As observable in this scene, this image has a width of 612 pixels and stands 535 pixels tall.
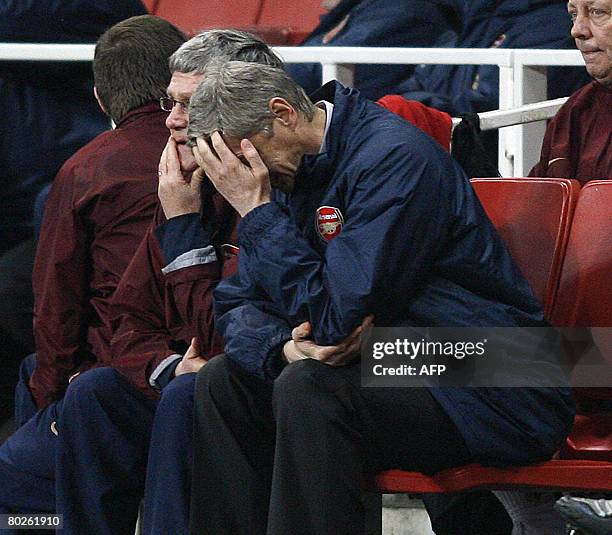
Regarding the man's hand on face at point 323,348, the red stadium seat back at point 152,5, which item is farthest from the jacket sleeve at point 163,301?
the red stadium seat back at point 152,5

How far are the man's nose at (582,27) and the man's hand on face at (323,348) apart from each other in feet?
2.91

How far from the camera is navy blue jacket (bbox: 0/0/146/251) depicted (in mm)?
3994

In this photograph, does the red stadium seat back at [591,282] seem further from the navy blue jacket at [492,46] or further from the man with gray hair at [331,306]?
the navy blue jacket at [492,46]

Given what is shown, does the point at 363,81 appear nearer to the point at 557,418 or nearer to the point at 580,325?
the point at 580,325

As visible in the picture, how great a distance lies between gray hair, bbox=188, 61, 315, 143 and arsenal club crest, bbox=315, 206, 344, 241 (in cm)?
15

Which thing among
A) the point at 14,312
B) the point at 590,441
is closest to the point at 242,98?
the point at 590,441

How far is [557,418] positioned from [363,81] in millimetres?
1905

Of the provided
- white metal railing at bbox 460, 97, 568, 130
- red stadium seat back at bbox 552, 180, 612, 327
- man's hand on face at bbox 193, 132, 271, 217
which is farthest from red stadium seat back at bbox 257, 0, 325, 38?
man's hand on face at bbox 193, 132, 271, 217

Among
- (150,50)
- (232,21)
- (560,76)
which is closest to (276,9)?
(232,21)

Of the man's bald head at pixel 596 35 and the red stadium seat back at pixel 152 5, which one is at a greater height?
the man's bald head at pixel 596 35

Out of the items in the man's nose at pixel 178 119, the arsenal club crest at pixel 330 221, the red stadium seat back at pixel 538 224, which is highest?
the man's nose at pixel 178 119

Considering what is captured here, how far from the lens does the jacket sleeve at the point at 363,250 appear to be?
224 centimetres

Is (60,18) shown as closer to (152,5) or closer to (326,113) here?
(152,5)

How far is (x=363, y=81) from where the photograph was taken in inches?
159
